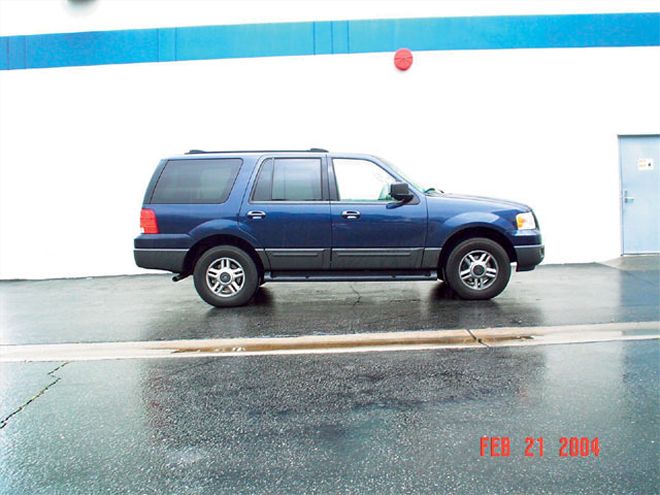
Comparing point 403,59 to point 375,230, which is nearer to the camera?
point 375,230

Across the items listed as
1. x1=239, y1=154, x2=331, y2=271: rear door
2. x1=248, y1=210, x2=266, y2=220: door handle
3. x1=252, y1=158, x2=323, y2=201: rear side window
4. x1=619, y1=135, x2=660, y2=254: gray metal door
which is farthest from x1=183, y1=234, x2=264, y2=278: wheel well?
x1=619, y1=135, x2=660, y2=254: gray metal door

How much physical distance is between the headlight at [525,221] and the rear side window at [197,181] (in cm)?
368

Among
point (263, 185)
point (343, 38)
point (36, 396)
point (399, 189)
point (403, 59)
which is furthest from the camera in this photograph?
point (343, 38)

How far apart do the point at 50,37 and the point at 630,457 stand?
12186 millimetres

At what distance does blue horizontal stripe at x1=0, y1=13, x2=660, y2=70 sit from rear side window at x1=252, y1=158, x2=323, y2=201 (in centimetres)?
458

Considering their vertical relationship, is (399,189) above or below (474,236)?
above

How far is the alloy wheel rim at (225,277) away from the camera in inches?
280

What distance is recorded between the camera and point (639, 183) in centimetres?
1095

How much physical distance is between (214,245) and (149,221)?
34.7 inches

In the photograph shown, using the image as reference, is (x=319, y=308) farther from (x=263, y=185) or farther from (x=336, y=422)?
(x=336, y=422)

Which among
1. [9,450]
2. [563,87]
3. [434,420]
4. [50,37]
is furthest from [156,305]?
[563,87]

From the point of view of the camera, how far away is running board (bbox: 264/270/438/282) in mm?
7184

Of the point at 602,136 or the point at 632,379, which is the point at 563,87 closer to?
the point at 602,136

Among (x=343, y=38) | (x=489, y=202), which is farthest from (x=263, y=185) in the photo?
(x=343, y=38)
